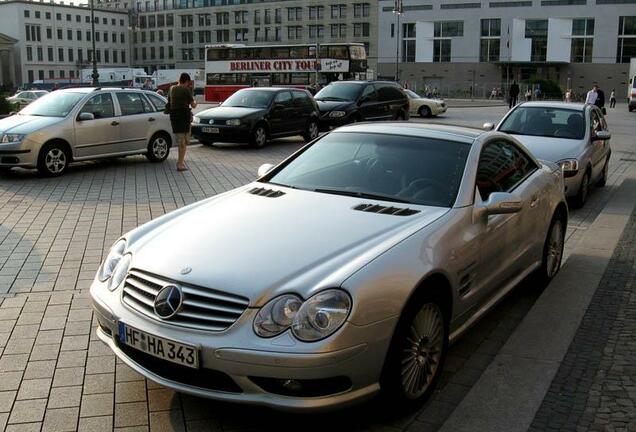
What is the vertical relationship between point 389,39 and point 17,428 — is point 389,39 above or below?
above

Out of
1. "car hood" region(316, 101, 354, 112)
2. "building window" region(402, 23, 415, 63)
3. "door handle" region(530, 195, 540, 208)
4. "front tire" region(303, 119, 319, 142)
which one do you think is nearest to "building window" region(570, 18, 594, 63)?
"building window" region(402, 23, 415, 63)

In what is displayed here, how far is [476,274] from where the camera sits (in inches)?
181

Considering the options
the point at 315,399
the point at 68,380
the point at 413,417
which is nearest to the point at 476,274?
the point at 413,417

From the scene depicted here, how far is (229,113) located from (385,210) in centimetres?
1432

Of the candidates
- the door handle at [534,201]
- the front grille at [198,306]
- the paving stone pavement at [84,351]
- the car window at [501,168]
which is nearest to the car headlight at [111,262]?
the front grille at [198,306]

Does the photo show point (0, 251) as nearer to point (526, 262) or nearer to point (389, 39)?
point (526, 262)

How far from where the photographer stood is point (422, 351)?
3.90 meters

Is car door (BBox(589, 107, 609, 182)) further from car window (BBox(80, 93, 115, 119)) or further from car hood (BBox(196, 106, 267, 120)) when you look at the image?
car window (BBox(80, 93, 115, 119))

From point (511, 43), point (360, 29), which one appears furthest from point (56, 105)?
point (360, 29)

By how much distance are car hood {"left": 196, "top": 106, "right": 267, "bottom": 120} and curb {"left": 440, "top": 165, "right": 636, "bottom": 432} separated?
11834 mm

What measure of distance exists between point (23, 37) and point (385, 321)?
404 feet

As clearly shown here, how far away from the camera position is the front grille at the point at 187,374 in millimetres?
3426

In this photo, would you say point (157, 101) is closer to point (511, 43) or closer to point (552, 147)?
point (552, 147)

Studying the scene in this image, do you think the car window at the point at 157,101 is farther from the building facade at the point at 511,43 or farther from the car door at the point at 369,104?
the building facade at the point at 511,43
